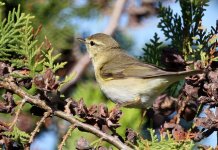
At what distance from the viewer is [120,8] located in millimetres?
3396

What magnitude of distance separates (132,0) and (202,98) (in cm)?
174

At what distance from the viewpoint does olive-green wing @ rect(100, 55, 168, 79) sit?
3450 mm

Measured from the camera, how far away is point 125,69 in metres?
3.75

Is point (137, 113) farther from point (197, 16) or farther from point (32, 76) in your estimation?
point (32, 76)

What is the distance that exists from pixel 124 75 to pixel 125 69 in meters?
0.07

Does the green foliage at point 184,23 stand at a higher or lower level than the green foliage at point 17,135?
higher

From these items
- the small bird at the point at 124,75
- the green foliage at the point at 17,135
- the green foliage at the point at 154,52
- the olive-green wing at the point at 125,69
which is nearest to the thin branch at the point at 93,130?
the green foliage at the point at 17,135

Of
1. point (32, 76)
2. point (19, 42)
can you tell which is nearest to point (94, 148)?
point (32, 76)

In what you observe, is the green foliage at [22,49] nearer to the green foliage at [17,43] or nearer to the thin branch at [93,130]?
the green foliage at [17,43]

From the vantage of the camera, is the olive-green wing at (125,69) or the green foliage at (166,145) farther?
the olive-green wing at (125,69)

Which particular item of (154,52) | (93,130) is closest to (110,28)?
(154,52)

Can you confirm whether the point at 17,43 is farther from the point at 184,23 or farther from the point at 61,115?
the point at 184,23

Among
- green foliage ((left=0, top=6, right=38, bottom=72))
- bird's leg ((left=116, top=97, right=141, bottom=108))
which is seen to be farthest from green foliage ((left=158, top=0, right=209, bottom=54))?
green foliage ((left=0, top=6, right=38, bottom=72))

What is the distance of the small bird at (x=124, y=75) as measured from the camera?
319cm
